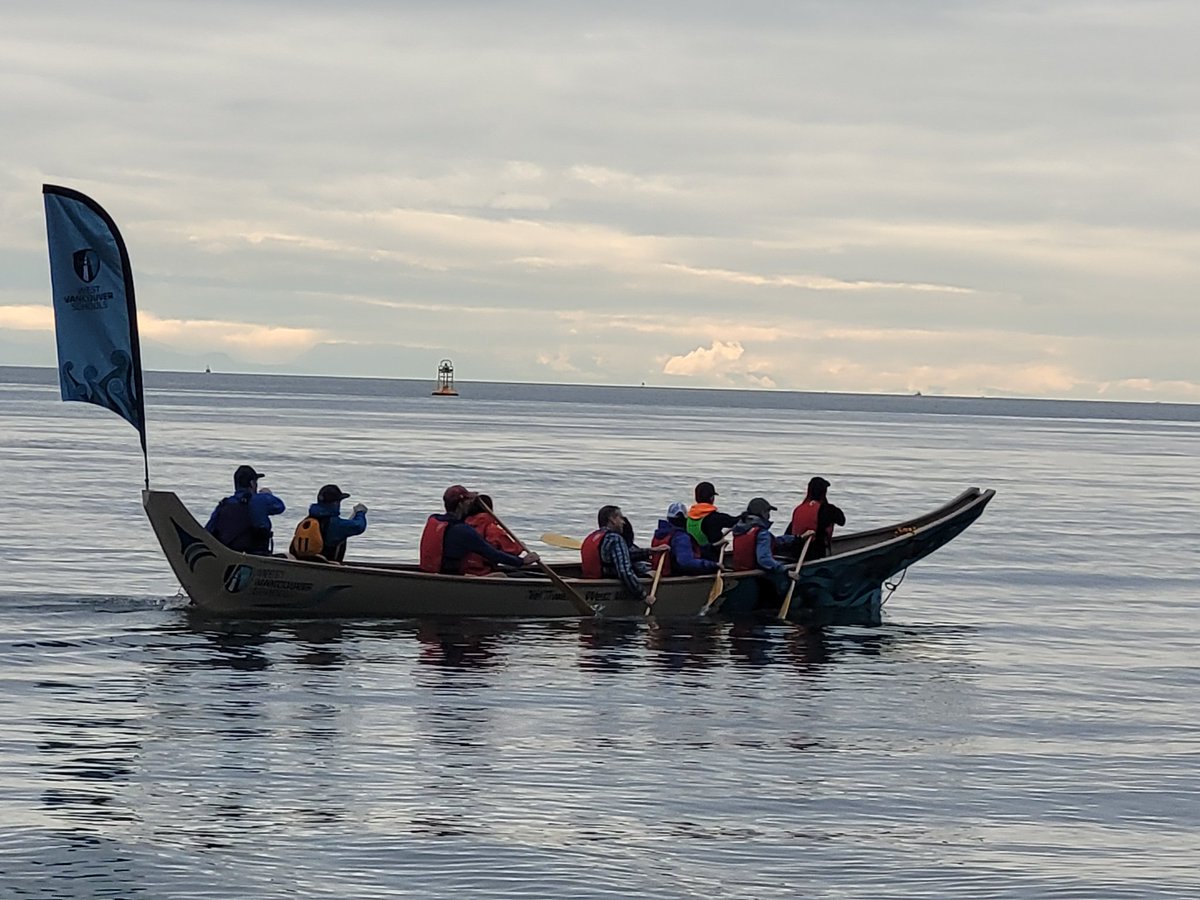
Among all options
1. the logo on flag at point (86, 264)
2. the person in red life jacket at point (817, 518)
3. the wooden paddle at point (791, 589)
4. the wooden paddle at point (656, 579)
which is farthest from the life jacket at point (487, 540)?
the logo on flag at point (86, 264)

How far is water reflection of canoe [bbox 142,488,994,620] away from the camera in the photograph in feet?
73.8

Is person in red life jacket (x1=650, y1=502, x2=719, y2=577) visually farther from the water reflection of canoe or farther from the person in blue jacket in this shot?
the person in blue jacket

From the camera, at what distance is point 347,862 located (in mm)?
12023

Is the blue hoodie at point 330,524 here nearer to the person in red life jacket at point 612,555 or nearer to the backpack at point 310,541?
the backpack at point 310,541

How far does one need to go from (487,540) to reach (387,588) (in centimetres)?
156

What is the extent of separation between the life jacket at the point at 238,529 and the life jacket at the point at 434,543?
78.2 inches

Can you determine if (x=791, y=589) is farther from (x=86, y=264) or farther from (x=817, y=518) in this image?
(x=86, y=264)

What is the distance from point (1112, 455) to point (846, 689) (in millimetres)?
84654

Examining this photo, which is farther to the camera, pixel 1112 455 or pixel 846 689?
pixel 1112 455

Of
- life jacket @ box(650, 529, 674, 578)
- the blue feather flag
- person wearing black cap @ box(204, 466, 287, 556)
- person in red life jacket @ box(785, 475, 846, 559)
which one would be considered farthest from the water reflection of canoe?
the blue feather flag

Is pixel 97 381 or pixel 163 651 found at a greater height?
pixel 97 381

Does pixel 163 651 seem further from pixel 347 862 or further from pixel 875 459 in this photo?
pixel 875 459

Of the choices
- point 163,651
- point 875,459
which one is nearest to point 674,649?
point 163,651

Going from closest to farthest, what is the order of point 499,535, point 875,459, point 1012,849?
point 1012,849 < point 499,535 < point 875,459
